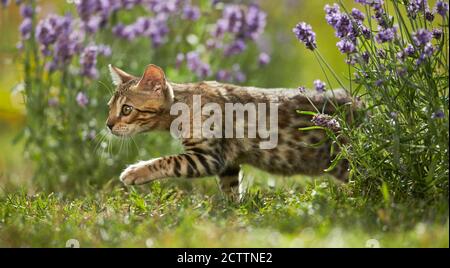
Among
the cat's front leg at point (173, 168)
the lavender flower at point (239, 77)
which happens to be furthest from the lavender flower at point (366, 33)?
the lavender flower at point (239, 77)

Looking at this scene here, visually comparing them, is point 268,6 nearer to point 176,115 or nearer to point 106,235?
point 176,115

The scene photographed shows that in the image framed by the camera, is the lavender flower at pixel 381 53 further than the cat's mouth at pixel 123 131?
No

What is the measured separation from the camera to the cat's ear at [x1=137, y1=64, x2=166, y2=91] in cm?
459

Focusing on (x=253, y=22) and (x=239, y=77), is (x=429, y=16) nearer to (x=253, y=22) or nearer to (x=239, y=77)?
(x=253, y=22)

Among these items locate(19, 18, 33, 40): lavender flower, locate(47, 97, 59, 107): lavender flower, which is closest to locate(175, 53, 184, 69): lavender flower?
locate(47, 97, 59, 107): lavender flower

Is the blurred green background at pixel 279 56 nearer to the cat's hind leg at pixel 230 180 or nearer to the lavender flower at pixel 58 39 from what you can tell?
the lavender flower at pixel 58 39

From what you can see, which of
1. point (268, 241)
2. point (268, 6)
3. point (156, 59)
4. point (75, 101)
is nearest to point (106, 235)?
point (268, 241)

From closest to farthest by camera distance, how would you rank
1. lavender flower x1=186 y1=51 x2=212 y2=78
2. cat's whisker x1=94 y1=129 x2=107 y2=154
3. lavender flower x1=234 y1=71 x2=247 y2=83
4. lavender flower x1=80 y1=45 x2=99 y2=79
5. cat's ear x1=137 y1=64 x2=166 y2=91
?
cat's ear x1=137 y1=64 x2=166 y2=91 < lavender flower x1=80 y1=45 x2=99 y2=79 < cat's whisker x1=94 y1=129 x2=107 y2=154 < lavender flower x1=186 y1=51 x2=212 y2=78 < lavender flower x1=234 y1=71 x2=247 y2=83

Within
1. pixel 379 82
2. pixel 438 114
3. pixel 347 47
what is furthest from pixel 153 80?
pixel 438 114

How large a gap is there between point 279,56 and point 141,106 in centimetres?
513

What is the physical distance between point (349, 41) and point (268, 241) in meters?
1.23

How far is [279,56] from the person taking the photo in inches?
377

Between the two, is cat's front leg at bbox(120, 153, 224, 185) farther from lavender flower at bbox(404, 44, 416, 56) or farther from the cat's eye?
lavender flower at bbox(404, 44, 416, 56)

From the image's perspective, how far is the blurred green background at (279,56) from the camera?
855 centimetres
